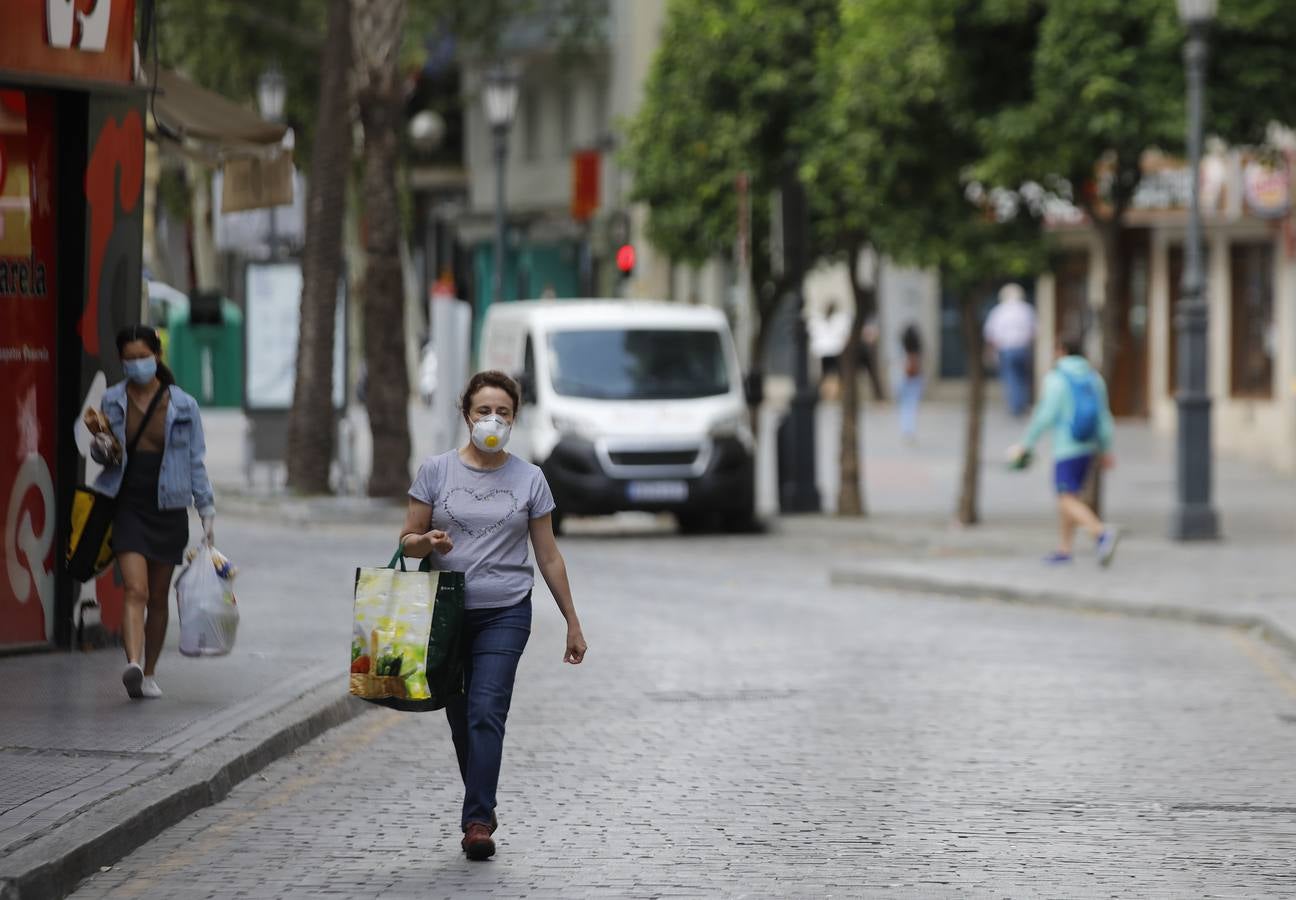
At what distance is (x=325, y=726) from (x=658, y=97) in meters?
22.0

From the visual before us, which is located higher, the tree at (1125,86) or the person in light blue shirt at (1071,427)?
the tree at (1125,86)

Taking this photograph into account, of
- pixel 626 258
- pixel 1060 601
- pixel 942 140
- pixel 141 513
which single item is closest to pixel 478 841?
pixel 141 513

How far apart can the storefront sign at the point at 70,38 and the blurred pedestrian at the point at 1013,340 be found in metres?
30.5

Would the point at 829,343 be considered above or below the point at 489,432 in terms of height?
above

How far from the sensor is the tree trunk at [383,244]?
2559 cm

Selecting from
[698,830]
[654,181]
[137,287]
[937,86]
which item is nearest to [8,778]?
[698,830]

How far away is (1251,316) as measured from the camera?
40.4 meters

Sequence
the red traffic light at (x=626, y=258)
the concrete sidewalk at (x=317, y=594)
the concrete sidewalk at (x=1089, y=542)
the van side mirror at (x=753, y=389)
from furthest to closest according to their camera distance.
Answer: the red traffic light at (x=626, y=258) < the van side mirror at (x=753, y=389) < the concrete sidewalk at (x=1089, y=542) < the concrete sidewalk at (x=317, y=594)

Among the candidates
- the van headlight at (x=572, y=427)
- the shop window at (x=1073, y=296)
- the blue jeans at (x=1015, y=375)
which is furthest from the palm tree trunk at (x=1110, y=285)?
the shop window at (x=1073, y=296)

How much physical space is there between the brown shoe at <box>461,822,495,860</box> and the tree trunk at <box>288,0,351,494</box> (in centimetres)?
1825

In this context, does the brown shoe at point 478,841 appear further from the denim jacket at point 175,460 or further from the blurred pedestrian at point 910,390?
the blurred pedestrian at point 910,390

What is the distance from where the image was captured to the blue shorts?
20.6m

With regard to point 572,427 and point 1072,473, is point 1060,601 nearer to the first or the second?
point 1072,473

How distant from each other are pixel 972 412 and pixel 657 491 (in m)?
2.77
